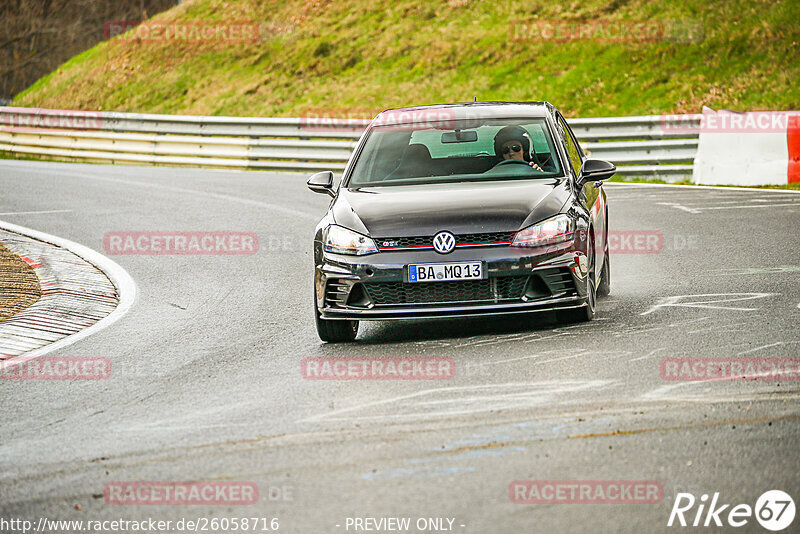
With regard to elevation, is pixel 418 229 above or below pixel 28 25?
above

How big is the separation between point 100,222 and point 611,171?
355 inches

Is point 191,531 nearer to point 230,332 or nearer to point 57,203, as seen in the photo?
point 230,332

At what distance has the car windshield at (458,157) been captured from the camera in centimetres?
→ 885

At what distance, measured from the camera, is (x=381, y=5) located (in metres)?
40.4

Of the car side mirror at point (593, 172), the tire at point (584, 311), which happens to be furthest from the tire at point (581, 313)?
the car side mirror at point (593, 172)

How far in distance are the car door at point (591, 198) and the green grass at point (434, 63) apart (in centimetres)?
1531

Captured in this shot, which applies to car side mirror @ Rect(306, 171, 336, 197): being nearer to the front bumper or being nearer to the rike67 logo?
the front bumper

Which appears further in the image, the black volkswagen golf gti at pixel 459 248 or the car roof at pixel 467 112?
the car roof at pixel 467 112

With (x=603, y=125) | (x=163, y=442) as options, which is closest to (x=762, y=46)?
(x=603, y=125)

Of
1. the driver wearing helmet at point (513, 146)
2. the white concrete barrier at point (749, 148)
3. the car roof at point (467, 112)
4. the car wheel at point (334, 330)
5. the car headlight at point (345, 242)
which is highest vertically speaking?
the car roof at point (467, 112)

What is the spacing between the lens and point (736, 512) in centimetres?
431

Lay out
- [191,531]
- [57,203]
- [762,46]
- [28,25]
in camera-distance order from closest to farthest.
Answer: [191,531] → [57,203] → [762,46] → [28,25]

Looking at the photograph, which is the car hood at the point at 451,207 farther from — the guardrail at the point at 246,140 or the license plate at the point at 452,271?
the guardrail at the point at 246,140

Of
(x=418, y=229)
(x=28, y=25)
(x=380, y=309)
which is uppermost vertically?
(x=418, y=229)
